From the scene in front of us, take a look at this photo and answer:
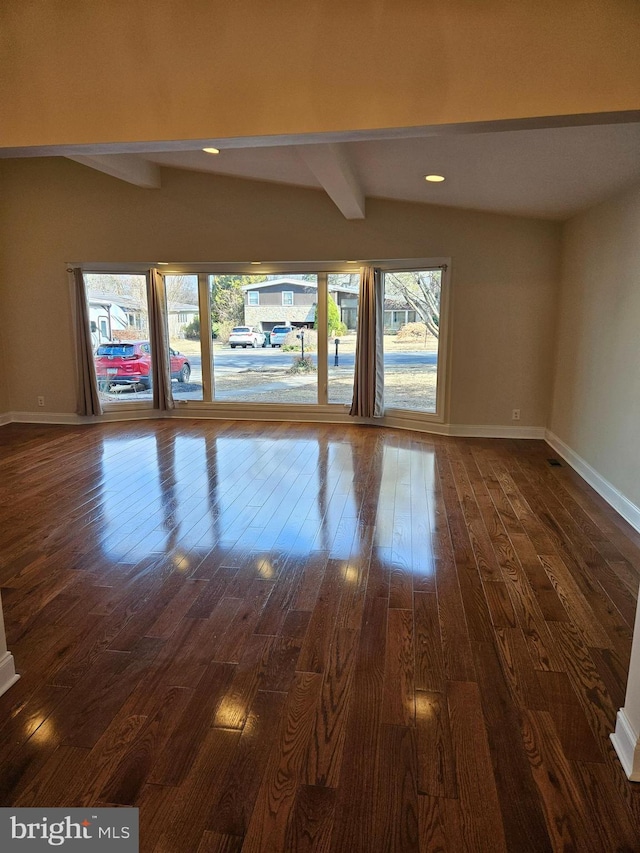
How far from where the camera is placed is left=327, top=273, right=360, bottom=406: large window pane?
680cm

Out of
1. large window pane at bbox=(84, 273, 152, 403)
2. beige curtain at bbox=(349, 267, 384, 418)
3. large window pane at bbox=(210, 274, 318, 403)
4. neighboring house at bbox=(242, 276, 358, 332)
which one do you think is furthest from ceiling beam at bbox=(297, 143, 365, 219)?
large window pane at bbox=(84, 273, 152, 403)

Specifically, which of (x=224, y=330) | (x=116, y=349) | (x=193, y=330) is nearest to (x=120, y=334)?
(x=116, y=349)

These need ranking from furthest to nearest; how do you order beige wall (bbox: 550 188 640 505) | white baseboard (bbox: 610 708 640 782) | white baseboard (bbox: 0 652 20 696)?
beige wall (bbox: 550 188 640 505)
white baseboard (bbox: 0 652 20 696)
white baseboard (bbox: 610 708 640 782)

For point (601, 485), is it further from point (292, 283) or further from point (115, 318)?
point (115, 318)

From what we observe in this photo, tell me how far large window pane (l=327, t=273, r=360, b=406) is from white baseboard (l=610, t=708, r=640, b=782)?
5480mm

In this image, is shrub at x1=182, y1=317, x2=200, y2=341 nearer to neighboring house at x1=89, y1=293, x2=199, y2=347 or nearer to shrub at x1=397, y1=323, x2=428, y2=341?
neighboring house at x1=89, y1=293, x2=199, y2=347

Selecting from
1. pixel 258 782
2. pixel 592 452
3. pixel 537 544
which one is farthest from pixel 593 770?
pixel 592 452

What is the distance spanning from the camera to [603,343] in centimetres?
462

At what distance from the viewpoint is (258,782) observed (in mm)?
1695

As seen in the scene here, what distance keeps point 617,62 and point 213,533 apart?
10.3ft

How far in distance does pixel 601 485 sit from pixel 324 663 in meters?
3.23

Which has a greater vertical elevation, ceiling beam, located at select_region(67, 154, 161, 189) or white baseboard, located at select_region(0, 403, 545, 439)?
ceiling beam, located at select_region(67, 154, 161, 189)

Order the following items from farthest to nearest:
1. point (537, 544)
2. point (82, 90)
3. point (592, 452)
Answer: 1. point (592, 452)
2. point (537, 544)
3. point (82, 90)

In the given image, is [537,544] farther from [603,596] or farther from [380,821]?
[380,821]
